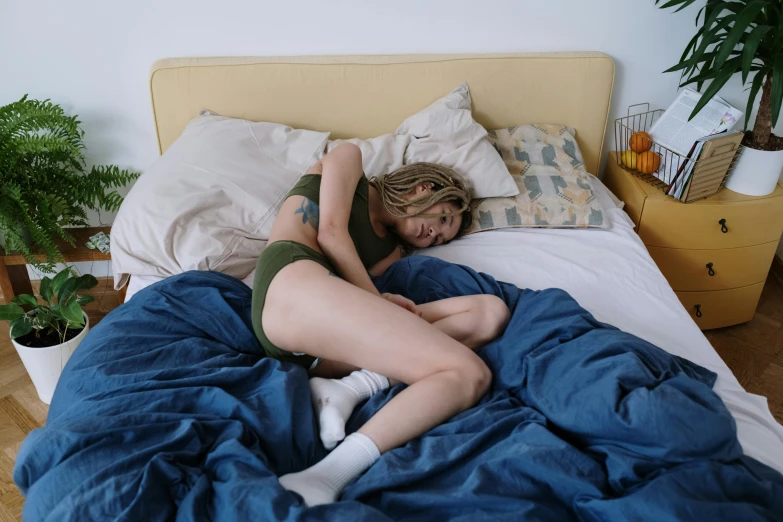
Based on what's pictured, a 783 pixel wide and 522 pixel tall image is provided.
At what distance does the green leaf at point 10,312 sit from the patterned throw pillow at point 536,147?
1.57m

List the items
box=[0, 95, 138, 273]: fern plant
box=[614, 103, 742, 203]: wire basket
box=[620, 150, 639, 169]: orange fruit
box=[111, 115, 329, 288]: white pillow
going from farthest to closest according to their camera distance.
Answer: box=[620, 150, 639, 169]: orange fruit → box=[614, 103, 742, 203]: wire basket → box=[0, 95, 138, 273]: fern plant → box=[111, 115, 329, 288]: white pillow

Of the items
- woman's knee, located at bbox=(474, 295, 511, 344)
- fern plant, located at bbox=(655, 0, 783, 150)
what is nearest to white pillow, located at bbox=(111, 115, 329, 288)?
woman's knee, located at bbox=(474, 295, 511, 344)

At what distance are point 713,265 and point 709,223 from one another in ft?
0.55

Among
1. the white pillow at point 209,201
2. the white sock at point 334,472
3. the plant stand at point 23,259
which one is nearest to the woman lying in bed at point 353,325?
the white sock at point 334,472

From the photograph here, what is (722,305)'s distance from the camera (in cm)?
218

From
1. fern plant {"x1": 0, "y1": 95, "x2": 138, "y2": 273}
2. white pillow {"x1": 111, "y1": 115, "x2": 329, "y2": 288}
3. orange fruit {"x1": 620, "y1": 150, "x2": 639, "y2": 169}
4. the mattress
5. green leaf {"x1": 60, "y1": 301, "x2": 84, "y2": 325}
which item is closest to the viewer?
the mattress

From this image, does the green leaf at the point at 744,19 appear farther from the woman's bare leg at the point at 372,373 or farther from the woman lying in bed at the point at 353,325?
the woman's bare leg at the point at 372,373

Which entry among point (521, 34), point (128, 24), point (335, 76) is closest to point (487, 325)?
point (335, 76)

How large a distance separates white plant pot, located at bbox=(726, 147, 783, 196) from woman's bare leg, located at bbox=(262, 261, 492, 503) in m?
1.40

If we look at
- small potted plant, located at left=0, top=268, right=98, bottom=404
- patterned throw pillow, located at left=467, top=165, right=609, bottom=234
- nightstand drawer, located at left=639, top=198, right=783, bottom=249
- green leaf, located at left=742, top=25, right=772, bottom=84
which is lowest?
small potted plant, located at left=0, top=268, right=98, bottom=404

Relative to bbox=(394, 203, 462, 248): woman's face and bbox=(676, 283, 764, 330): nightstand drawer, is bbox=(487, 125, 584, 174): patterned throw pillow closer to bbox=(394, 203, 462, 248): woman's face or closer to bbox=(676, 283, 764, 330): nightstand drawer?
bbox=(394, 203, 462, 248): woman's face

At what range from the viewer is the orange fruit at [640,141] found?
2.16 meters

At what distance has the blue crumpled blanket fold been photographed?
0.90m

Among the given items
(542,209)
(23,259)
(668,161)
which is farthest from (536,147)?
(23,259)
